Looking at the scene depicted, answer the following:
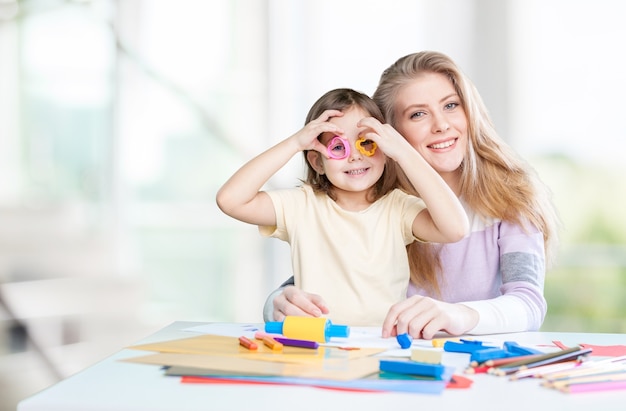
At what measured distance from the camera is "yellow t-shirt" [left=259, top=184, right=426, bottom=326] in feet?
4.73

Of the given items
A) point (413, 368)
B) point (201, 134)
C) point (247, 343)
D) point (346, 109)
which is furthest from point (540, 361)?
point (201, 134)

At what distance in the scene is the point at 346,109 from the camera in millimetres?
1489

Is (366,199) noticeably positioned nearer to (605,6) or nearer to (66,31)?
(605,6)

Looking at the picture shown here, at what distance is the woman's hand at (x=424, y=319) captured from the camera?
1.11 meters

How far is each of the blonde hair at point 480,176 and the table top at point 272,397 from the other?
75 cm

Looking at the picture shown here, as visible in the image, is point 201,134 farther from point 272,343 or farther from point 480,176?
point 272,343

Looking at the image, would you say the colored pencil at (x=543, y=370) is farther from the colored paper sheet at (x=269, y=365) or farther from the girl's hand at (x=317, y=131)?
the girl's hand at (x=317, y=131)

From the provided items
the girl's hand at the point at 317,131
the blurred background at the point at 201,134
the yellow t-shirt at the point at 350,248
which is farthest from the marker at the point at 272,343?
the blurred background at the point at 201,134

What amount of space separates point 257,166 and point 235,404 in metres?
0.76

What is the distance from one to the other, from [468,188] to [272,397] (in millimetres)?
941

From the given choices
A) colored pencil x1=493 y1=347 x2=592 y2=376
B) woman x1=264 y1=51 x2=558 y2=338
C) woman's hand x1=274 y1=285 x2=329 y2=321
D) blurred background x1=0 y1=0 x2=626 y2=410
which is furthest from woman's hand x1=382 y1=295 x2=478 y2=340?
blurred background x1=0 y1=0 x2=626 y2=410

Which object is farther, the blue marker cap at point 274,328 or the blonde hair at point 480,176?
the blonde hair at point 480,176

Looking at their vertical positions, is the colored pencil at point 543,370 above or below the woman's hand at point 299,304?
below

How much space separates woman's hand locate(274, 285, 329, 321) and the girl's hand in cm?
31
